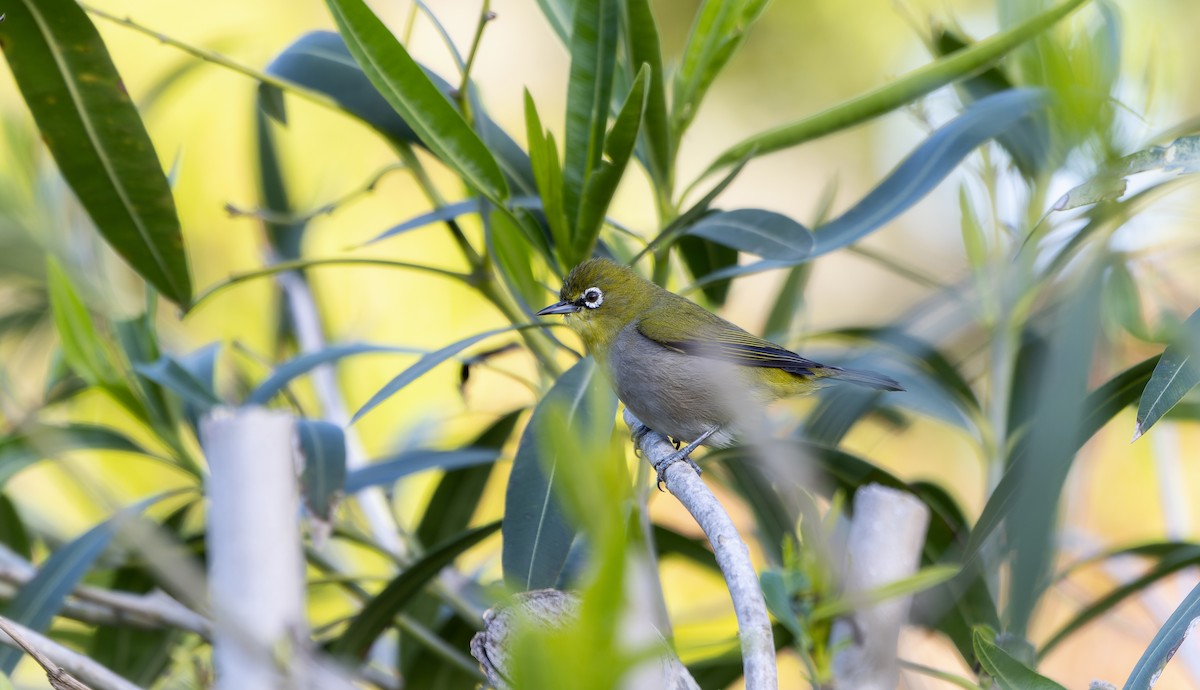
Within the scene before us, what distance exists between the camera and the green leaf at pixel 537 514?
157cm

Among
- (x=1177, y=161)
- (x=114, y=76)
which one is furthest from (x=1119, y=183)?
(x=114, y=76)

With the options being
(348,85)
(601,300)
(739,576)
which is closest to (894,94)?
(601,300)

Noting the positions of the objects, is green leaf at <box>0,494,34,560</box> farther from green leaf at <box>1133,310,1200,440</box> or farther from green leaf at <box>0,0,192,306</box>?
green leaf at <box>1133,310,1200,440</box>

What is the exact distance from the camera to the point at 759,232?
A: 1768 millimetres

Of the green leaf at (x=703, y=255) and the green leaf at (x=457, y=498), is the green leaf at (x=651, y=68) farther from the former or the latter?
the green leaf at (x=457, y=498)

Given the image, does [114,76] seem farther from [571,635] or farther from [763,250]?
[571,635]

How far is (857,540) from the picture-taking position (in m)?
1.20

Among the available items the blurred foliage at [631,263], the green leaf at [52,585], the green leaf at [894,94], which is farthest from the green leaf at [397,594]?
the green leaf at [894,94]

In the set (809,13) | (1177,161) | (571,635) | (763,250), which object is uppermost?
(809,13)

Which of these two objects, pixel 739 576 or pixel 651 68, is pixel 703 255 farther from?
pixel 739 576

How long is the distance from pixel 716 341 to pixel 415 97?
96 centimetres

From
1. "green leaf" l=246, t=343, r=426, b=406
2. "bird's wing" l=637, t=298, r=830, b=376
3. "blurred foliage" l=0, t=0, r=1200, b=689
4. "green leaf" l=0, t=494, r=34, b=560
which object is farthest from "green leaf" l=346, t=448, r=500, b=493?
"green leaf" l=0, t=494, r=34, b=560

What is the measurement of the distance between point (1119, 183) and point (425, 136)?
3.25 feet

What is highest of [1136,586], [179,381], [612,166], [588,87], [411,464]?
[588,87]
